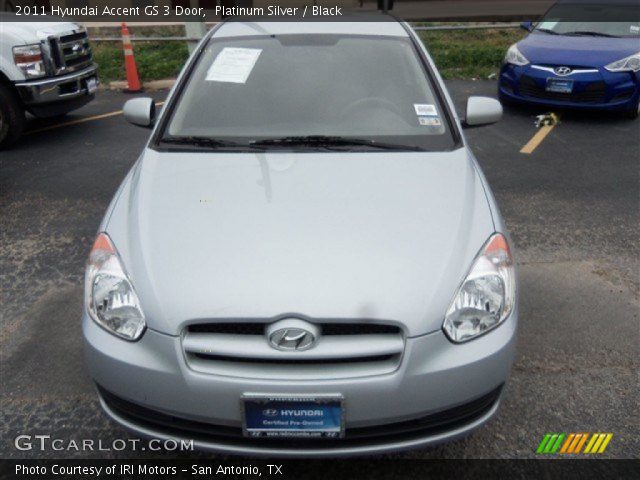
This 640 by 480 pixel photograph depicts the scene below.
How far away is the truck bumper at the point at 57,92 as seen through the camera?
6715 mm

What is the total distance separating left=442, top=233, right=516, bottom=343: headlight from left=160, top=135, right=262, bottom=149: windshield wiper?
1.32 m

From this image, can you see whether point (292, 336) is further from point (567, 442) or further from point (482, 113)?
point (482, 113)

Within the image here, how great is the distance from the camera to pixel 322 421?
2.04 m

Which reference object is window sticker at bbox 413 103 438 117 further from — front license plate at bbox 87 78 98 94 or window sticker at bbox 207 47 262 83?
front license plate at bbox 87 78 98 94

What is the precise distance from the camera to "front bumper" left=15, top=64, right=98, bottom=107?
6699 mm

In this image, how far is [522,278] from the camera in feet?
13.1

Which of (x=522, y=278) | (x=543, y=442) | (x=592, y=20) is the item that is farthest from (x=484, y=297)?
(x=592, y=20)

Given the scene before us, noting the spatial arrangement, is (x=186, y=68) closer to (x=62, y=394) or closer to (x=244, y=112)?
(x=244, y=112)

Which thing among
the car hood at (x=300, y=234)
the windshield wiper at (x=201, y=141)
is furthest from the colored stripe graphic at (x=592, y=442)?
the windshield wiper at (x=201, y=141)

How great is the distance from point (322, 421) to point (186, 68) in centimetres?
228

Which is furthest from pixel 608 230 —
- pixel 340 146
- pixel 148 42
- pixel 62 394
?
pixel 148 42

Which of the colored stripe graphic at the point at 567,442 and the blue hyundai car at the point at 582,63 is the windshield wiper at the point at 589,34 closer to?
the blue hyundai car at the point at 582,63

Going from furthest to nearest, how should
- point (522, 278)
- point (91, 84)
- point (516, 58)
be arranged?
1. point (516, 58)
2. point (91, 84)
3. point (522, 278)

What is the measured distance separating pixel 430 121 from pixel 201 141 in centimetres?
118
